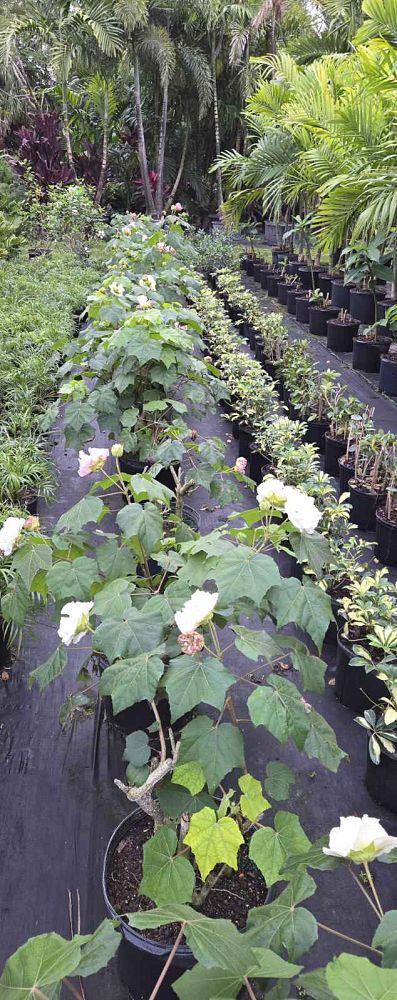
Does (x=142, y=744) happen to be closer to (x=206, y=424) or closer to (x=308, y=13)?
(x=206, y=424)

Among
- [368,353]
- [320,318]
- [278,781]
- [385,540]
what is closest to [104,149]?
[320,318]

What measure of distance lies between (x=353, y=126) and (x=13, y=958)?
5.39m

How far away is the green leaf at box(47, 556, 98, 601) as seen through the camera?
→ 1.65 meters

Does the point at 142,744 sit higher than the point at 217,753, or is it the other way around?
the point at 217,753

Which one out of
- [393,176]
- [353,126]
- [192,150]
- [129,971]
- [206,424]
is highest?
[192,150]

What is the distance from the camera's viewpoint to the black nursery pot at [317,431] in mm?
4133

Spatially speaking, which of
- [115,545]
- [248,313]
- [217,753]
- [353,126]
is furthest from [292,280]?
[217,753]

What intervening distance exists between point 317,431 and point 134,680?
308 centimetres

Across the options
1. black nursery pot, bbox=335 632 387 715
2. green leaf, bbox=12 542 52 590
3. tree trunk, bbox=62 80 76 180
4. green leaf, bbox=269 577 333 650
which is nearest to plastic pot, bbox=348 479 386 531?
black nursery pot, bbox=335 632 387 715

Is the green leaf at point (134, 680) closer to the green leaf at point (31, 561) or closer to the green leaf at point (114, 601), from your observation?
the green leaf at point (114, 601)

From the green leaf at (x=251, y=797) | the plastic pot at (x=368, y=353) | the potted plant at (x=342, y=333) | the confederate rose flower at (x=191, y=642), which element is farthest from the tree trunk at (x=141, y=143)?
the green leaf at (x=251, y=797)

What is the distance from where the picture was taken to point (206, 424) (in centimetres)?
493

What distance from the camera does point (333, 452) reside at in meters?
3.87

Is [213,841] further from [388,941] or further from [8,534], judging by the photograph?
[8,534]
